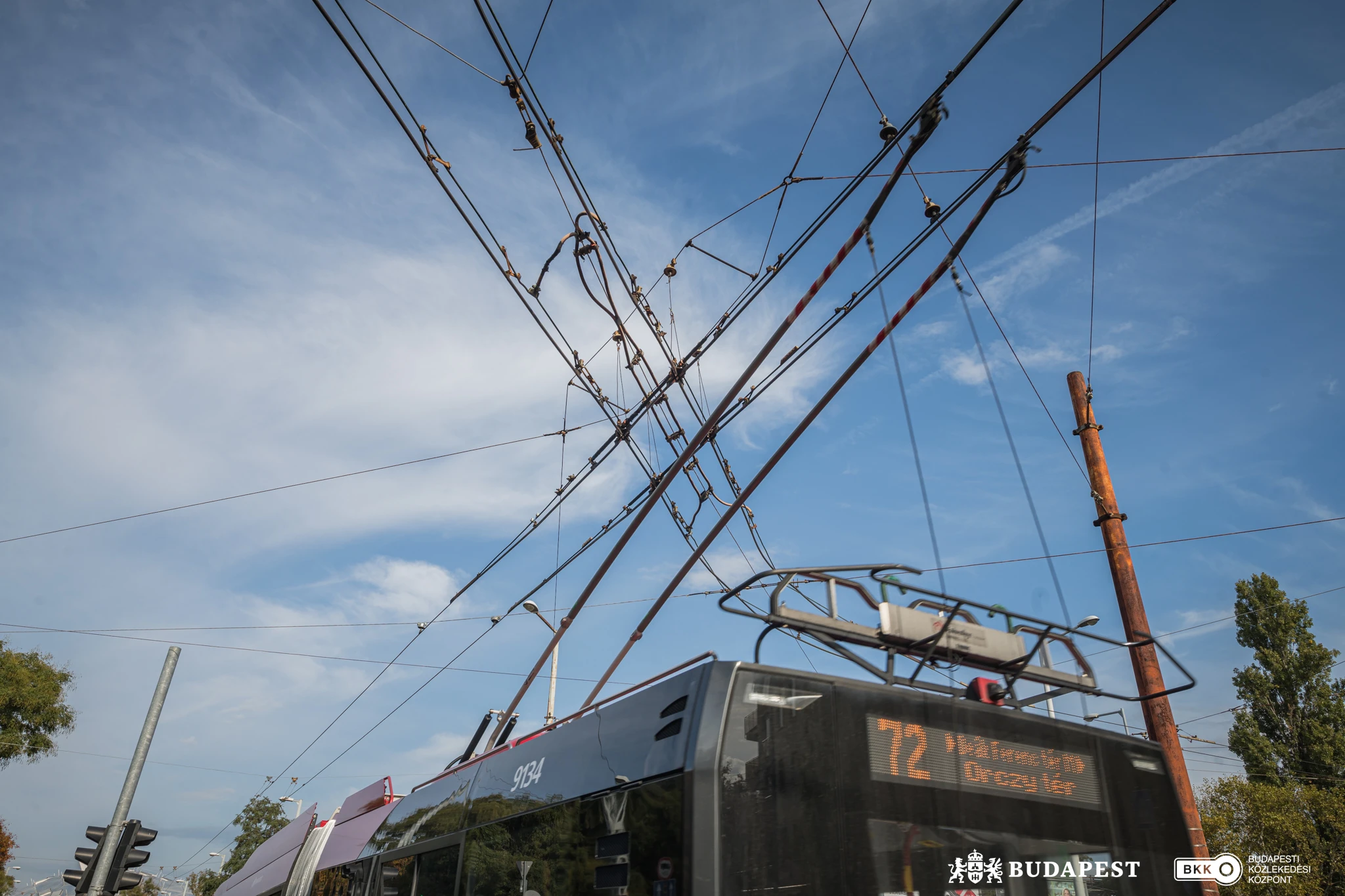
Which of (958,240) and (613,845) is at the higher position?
(958,240)

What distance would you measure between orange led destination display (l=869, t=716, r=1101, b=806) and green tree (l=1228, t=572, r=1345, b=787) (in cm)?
3061

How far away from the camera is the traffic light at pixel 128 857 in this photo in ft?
34.0

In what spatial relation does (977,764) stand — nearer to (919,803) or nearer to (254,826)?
(919,803)

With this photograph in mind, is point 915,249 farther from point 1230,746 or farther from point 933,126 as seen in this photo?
point 1230,746

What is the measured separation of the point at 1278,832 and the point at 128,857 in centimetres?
2424

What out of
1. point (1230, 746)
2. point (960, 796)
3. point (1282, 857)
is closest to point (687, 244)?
point (960, 796)

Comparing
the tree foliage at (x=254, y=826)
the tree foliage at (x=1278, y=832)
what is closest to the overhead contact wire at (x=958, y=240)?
the tree foliage at (x=1278, y=832)

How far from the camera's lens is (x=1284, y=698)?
3000cm

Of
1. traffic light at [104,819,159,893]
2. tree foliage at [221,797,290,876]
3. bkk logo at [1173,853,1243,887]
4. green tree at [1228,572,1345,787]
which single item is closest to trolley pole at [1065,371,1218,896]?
bkk logo at [1173,853,1243,887]

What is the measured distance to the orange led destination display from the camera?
152 inches

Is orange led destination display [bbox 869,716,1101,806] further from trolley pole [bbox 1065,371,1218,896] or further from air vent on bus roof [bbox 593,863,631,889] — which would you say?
trolley pole [bbox 1065,371,1218,896]

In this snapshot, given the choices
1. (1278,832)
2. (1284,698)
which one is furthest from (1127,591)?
(1284,698)

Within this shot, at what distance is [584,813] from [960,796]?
1.97 meters

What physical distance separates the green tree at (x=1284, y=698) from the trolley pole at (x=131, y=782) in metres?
33.4
